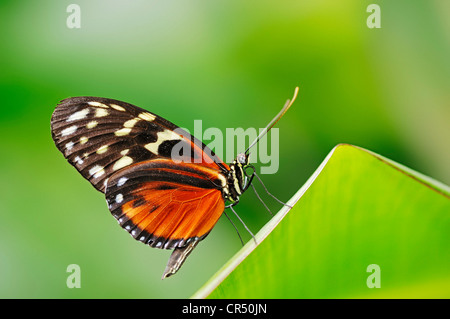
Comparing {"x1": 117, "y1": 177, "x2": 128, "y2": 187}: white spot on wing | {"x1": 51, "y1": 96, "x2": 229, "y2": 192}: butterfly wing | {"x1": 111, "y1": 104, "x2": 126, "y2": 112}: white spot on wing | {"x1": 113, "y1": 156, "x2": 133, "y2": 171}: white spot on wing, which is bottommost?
{"x1": 117, "y1": 177, "x2": 128, "y2": 187}: white spot on wing

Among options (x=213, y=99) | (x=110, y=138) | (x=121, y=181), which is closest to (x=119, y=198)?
(x=121, y=181)

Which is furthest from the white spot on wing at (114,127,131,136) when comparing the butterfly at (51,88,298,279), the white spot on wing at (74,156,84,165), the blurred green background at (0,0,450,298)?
the blurred green background at (0,0,450,298)

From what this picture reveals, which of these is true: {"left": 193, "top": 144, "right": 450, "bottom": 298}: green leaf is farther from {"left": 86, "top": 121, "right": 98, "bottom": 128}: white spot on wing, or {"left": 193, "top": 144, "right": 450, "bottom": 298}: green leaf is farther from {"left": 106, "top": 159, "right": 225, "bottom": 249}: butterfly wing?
{"left": 86, "top": 121, "right": 98, "bottom": 128}: white spot on wing

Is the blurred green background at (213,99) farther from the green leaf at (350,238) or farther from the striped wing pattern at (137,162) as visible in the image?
the green leaf at (350,238)

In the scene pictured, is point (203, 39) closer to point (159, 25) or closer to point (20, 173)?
point (159, 25)

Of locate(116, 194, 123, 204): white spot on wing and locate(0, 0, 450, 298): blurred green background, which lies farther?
locate(0, 0, 450, 298): blurred green background

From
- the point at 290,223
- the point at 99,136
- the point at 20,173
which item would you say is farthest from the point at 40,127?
the point at 290,223
